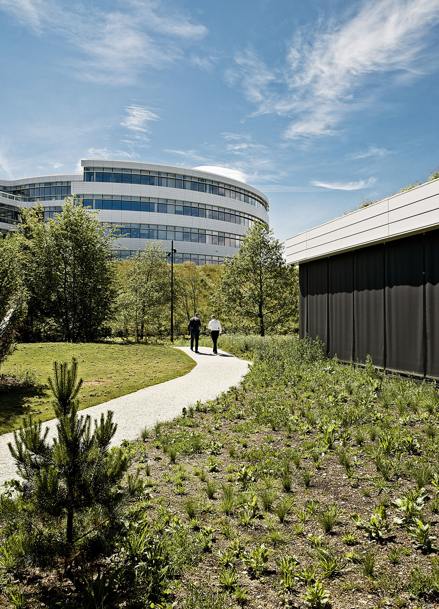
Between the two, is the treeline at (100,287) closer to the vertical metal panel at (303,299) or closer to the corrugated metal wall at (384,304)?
the vertical metal panel at (303,299)

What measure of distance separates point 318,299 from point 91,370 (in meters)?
8.64

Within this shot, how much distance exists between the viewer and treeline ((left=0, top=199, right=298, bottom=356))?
22938 millimetres

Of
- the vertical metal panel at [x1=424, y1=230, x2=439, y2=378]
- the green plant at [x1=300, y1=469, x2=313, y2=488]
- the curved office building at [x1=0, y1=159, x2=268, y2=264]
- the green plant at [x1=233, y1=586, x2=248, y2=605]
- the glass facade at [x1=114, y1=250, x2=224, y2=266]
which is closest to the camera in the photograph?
the green plant at [x1=233, y1=586, x2=248, y2=605]

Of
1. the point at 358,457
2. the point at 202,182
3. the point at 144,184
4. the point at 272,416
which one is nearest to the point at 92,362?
the point at 272,416

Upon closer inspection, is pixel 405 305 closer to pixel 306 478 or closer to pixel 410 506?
pixel 306 478

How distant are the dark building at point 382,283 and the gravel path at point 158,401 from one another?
3829 mm

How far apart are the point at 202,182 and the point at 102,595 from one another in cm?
5893

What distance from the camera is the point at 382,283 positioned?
10625mm

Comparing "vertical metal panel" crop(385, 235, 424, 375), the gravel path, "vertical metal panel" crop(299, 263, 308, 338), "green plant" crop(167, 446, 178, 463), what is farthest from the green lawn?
"vertical metal panel" crop(385, 235, 424, 375)

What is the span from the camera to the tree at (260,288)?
25.4 metres

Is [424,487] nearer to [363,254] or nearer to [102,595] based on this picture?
[102,595]

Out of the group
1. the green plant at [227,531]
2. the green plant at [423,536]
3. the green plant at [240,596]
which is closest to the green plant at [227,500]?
the green plant at [227,531]

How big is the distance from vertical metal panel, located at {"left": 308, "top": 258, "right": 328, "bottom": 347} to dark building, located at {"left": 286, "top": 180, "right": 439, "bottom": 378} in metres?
0.04

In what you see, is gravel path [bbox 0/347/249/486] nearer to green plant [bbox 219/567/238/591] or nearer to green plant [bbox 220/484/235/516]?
green plant [bbox 220/484/235/516]
